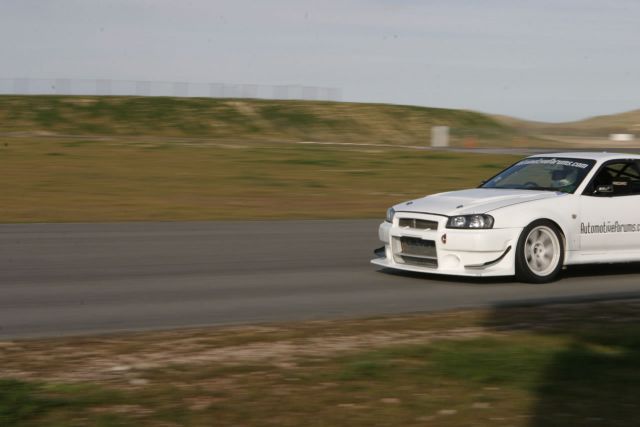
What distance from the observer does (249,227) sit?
54.5 ft

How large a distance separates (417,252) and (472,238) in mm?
671

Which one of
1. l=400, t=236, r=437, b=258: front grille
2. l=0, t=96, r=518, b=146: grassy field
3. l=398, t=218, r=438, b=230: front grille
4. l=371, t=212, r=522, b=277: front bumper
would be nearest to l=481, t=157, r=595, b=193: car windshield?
l=371, t=212, r=522, b=277: front bumper

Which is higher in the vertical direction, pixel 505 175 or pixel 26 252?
pixel 505 175

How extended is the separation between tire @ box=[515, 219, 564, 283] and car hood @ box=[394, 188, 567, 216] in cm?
34

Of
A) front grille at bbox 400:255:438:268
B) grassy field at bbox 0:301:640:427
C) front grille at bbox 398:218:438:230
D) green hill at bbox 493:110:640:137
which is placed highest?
green hill at bbox 493:110:640:137

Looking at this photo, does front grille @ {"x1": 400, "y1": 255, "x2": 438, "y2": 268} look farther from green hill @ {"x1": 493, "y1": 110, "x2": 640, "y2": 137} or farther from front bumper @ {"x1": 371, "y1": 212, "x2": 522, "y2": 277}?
green hill @ {"x1": 493, "y1": 110, "x2": 640, "y2": 137}

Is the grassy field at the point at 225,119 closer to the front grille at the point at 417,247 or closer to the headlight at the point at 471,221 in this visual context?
the front grille at the point at 417,247

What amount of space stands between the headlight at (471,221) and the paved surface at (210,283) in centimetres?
65

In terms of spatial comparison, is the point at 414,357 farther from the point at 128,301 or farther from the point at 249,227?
the point at 249,227

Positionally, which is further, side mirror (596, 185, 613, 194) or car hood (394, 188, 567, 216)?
side mirror (596, 185, 613, 194)

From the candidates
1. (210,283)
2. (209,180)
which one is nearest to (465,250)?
(210,283)

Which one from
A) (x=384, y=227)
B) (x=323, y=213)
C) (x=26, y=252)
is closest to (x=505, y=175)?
(x=384, y=227)

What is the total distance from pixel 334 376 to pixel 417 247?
4.94 metres

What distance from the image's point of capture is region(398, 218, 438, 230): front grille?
1100cm
